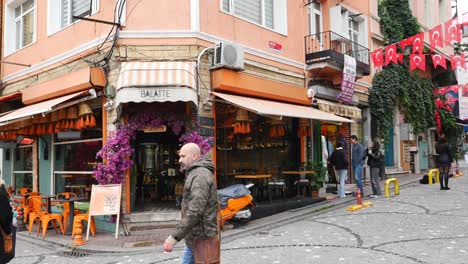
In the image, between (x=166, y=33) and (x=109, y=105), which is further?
(x=166, y=33)

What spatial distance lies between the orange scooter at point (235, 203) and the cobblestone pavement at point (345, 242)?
1.54 feet

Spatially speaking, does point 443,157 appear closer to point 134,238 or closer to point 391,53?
point 391,53

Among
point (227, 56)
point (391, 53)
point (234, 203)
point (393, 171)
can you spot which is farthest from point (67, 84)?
point (393, 171)

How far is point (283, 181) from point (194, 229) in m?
8.70

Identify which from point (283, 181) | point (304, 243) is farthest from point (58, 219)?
point (283, 181)

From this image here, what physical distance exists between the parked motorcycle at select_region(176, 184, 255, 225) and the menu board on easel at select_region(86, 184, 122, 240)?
123 cm

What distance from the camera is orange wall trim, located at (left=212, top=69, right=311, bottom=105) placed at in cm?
951

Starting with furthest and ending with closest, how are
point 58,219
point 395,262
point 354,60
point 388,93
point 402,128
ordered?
point 402,128 → point 388,93 → point 354,60 → point 58,219 → point 395,262

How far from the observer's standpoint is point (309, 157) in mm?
13047

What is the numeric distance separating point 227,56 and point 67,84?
3808 millimetres

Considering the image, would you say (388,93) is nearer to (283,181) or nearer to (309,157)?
(309,157)

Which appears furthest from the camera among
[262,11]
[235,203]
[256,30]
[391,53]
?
[391,53]

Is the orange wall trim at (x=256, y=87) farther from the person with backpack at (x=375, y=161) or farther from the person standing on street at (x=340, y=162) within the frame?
the person with backpack at (x=375, y=161)

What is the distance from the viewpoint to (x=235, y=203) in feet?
28.7
